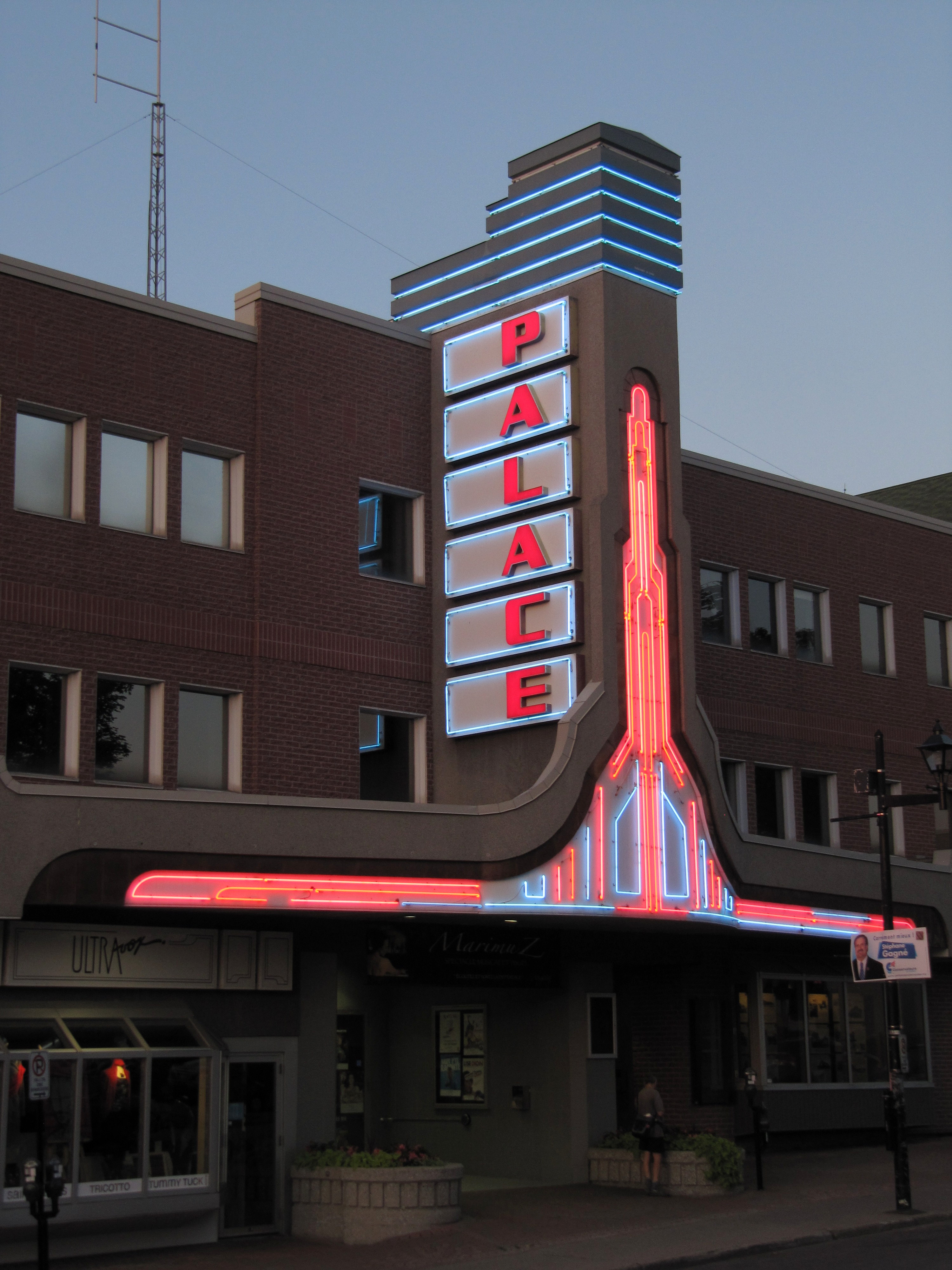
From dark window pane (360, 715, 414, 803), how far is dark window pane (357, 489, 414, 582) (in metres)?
2.34

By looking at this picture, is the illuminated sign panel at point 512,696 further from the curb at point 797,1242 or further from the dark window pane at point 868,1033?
the dark window pane at point 868,1033

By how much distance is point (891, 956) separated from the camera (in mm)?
21531

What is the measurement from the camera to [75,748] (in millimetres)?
20891

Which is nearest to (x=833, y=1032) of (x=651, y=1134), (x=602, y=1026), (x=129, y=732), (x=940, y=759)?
(x=602, y=1026)

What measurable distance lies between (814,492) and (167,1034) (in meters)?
18.2

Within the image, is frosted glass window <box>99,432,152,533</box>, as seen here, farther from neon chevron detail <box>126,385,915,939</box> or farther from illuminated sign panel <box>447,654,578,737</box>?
neon chevron detail <box>126,385,915,939</box>

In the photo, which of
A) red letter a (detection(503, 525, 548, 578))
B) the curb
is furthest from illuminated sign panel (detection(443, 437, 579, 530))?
the curb

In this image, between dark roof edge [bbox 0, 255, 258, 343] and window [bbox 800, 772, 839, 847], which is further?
window [bbox 800, 772, 839, 847]

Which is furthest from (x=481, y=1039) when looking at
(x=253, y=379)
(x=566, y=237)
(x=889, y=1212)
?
(x=566, y=237)

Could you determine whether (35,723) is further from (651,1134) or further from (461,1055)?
(651,1134)

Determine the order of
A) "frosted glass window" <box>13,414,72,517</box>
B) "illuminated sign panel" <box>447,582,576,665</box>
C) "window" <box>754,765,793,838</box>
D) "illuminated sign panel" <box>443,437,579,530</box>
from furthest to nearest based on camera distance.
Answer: "window" <box>754,765,793,838</box> → "illuminated sign panel" <box>443,437,579,530</box> → "illuminated sign panel" <box>447,582,576,665</box> → "frosted glass window" <box>13,414,72,517</box>

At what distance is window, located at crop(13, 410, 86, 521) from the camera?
2122cm

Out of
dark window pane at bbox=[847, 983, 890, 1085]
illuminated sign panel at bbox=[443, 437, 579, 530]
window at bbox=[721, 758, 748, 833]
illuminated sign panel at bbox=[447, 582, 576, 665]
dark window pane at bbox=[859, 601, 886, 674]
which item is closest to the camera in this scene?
illuminated sign panel at bbox=[447, 582, 576, 665]

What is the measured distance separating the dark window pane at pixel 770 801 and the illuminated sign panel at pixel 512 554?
8556mm
